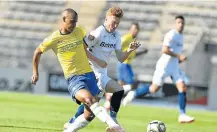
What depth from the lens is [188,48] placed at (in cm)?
2794

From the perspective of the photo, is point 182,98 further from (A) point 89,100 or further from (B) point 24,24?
(B) point 24,24

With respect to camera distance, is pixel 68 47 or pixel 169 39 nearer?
pixel 68 47

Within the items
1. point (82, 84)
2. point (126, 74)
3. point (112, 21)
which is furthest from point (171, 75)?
point (82, 84)

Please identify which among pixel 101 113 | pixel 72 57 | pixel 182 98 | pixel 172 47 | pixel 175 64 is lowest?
pixel 182 98

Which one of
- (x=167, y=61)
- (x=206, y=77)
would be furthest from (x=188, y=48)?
(x=167, y=61)

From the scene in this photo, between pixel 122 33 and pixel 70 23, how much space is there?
71.3ft

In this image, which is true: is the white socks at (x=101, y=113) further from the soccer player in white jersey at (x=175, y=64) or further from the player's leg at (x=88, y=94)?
the soccer player in white jersey at (x=175, y=64)

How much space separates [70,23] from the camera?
8.19 metres

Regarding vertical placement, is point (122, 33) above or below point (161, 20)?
below

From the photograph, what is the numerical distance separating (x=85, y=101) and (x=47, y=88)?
17060mm

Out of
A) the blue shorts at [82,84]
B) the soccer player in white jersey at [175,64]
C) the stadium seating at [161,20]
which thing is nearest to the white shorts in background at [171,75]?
the soccer player in white jersey at [175,64]

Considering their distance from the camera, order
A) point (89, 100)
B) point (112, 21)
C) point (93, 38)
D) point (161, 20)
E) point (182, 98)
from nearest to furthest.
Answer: point (89, 100)
point (112, 21)
point (93, 38)
point (182, 98)
point (161, 20)

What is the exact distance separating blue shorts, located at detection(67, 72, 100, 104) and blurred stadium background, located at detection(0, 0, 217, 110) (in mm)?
14873

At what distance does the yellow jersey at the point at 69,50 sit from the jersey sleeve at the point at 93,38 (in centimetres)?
65
